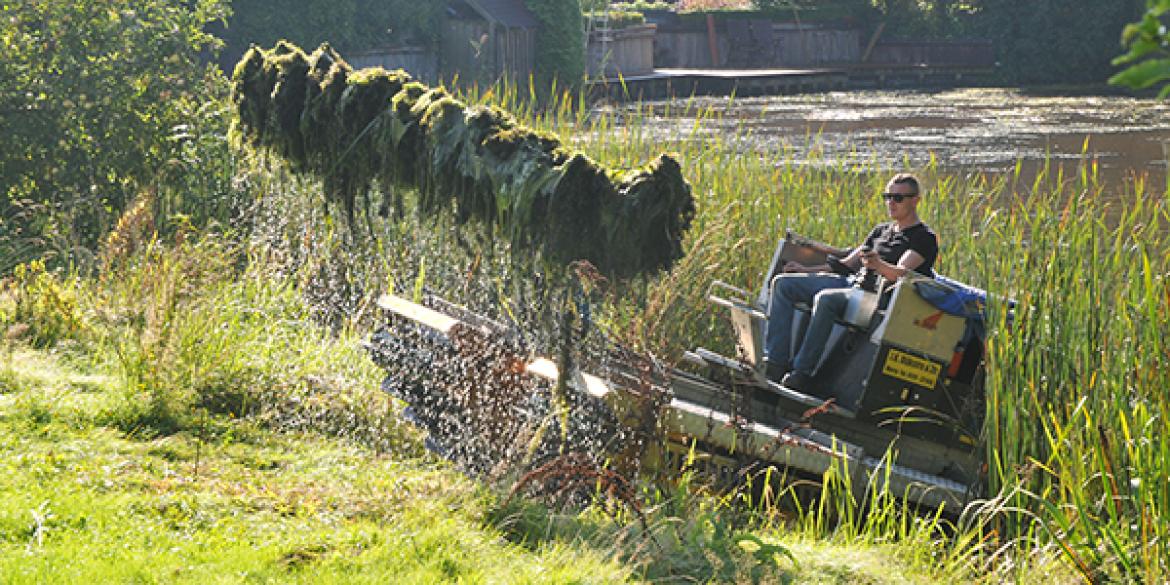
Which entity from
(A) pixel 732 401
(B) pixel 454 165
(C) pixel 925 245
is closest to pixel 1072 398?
(A) pixel 732 401

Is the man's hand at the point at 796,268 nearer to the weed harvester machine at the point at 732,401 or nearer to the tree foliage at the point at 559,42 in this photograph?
the weed harvester machine at the point at 732,401

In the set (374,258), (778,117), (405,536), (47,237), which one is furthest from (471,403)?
(778,117)

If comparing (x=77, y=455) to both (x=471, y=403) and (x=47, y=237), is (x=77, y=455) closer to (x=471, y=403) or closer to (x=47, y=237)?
(x=471, y=403)

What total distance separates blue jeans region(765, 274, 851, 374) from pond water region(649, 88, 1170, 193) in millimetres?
12292

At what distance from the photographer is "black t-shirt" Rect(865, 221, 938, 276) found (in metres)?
7.82

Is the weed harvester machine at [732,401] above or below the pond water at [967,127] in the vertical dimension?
above

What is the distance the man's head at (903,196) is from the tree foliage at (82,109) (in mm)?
6317

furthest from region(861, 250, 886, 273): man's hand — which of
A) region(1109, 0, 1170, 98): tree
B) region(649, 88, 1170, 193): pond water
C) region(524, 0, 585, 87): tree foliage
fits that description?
region(524, 0, 585, 87): tree foliage

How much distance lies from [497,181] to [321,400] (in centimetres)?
146

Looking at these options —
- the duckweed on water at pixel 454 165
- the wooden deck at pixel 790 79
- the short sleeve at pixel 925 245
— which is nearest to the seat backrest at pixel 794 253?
the short sleeve at pixel 925 245

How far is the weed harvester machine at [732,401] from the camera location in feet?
21.3

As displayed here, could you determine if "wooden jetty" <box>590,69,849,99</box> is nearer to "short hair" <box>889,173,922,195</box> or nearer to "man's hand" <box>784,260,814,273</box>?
"man's hand" <box>784,260,814,273</box>

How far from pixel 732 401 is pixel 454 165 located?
189 cm

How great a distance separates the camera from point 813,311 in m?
7.84
